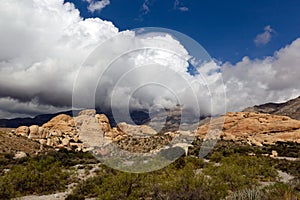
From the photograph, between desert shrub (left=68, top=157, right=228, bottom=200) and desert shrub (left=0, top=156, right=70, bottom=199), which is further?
desert shrub (left=0, top=156, right=70, bottom=199)

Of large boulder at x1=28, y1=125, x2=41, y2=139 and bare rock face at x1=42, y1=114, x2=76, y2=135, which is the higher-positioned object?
bare rock face at x1=42, y1=114, x2=76, y2=135

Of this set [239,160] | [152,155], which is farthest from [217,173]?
[152,155]

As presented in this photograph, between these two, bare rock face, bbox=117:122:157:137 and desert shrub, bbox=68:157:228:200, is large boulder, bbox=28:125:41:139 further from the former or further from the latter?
desert shrub, bbox=68:157:228:200

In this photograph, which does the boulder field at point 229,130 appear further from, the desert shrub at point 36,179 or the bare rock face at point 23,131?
the desert shrub at point 36,179

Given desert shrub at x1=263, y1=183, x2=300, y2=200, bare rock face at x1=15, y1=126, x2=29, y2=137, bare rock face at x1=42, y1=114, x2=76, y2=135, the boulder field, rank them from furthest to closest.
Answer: bare rock face at x1=42, y1=114, x2=76, y2=135
bare rock face at x1=15, y1=126, x2=29, y2=137
the boulder field
desert shrub at x1=263, y1=183, x2=300, y2=200

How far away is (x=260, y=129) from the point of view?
219ft

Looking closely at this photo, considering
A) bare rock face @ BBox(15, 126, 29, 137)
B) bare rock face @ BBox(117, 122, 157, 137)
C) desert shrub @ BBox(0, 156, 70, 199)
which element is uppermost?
bare rock face @ BBox(15, 126, 29, 137)

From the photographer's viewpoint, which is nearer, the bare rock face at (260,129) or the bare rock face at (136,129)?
the bare rock face at (136,129)

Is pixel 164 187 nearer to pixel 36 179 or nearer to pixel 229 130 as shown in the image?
pixel 36 179

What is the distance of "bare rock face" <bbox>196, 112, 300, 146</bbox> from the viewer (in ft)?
201

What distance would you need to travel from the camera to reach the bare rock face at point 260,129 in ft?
201

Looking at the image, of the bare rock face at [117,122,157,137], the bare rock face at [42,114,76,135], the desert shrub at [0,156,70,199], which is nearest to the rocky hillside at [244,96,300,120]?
the bare rock face at [42,114,76,135]

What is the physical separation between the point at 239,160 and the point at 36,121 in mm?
158807

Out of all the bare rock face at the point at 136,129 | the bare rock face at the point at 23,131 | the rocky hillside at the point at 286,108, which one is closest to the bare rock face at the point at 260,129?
the bare rock face at the point at 23,131
